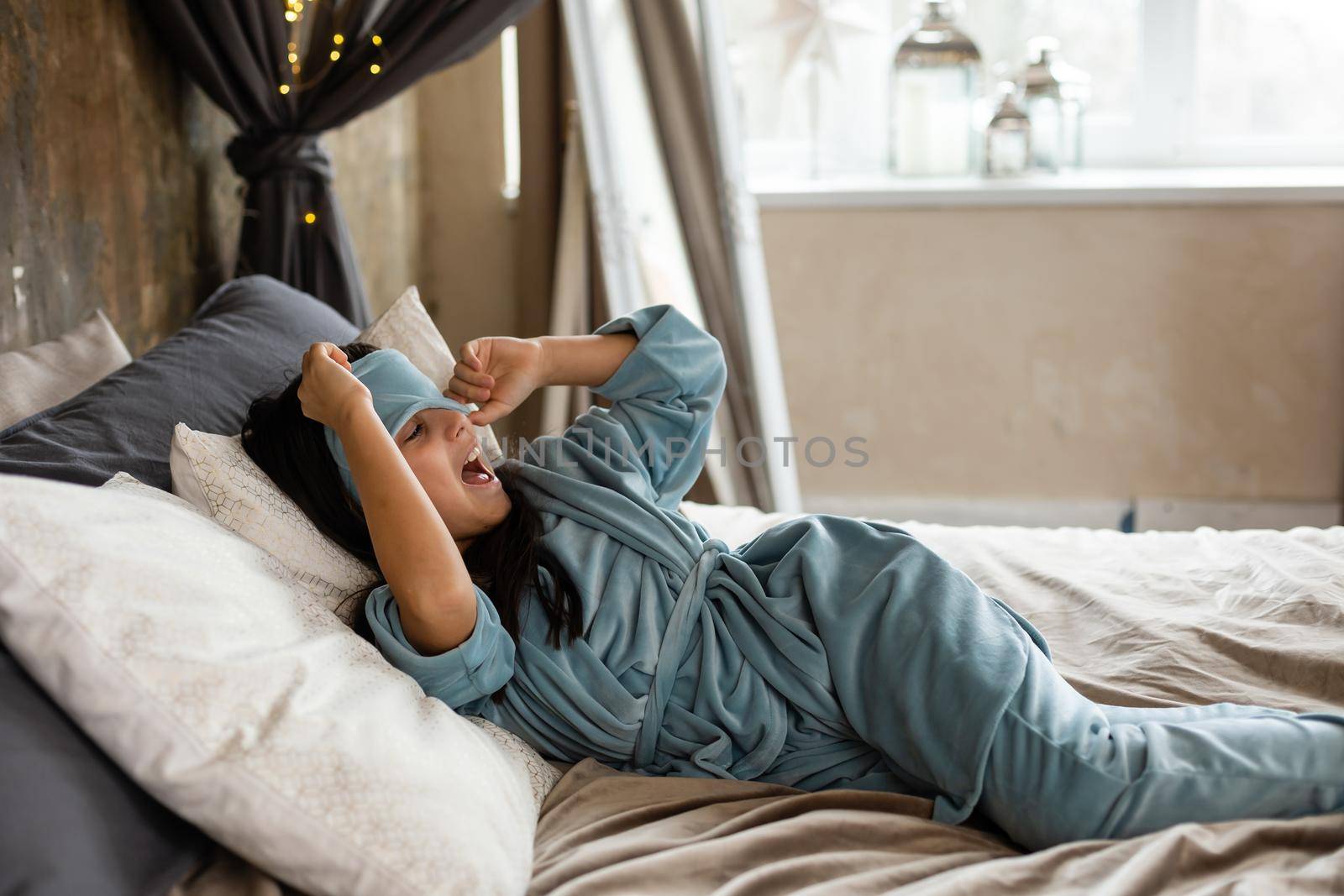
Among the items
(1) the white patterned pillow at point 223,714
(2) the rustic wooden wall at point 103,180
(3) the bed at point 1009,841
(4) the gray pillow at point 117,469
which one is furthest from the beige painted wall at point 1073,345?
(1) the white patterned pillow at point 223,714

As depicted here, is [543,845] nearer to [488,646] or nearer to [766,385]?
[488,646]

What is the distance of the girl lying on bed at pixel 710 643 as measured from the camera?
112cm

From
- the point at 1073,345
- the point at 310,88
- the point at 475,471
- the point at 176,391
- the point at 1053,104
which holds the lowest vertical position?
the point at 1073,345

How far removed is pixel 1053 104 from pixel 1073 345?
2.03 feet

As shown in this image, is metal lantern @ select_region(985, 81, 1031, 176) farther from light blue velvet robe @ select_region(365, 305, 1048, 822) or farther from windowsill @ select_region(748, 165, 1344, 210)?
light blue velvet robe @ select_region(365, 305, 1048, 822)

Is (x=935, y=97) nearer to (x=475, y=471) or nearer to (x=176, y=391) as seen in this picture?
(x=475, y=471)

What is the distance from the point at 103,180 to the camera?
1797mm

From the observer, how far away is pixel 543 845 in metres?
1.12

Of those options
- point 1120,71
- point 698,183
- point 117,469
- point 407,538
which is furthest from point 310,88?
point 1120,71

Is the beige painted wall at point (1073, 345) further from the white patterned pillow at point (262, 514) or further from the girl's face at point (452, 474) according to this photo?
the white patterned pillow at point (262, 514)

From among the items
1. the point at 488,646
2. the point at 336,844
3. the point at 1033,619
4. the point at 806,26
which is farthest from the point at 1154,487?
the point at 336,844

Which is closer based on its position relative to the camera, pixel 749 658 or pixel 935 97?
pixel 749 658

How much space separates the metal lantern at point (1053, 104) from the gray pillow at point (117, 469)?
6.44 feet

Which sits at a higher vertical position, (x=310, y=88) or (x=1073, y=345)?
(x=310, y=88)
